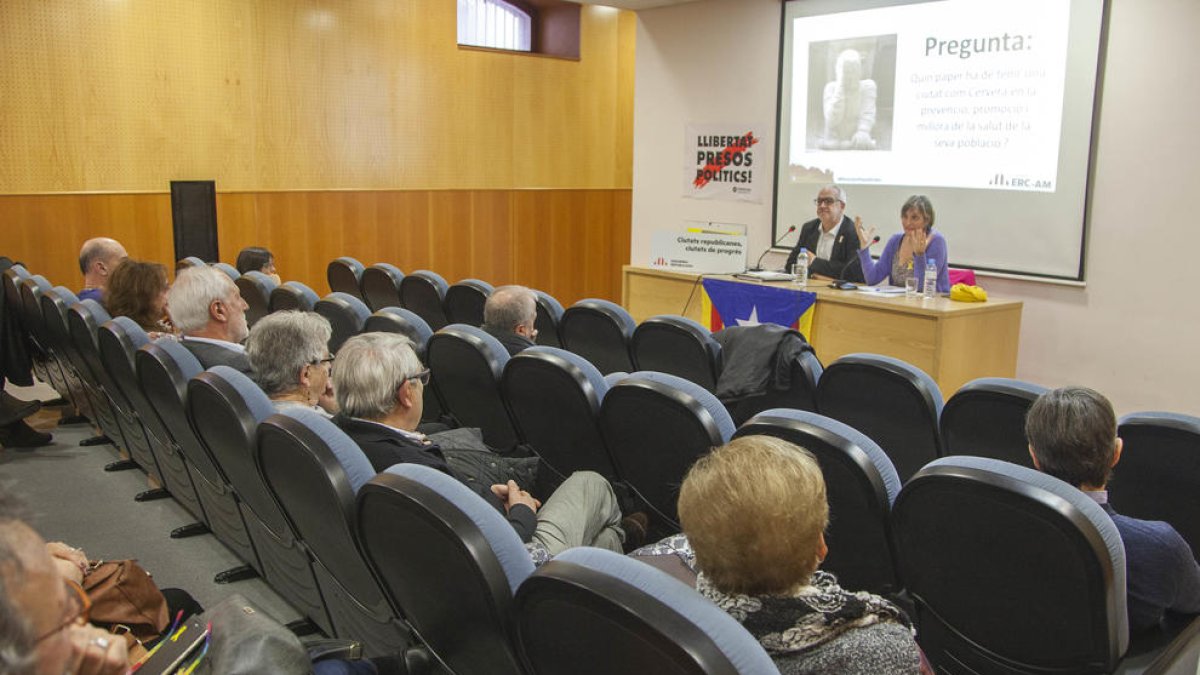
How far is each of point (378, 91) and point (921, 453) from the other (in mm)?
7466

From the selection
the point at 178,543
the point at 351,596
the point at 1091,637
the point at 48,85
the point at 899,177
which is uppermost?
the point at 48,85

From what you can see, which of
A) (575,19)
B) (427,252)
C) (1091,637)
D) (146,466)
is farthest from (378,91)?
(1091,637)

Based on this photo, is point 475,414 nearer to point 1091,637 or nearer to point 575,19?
point 1091,637

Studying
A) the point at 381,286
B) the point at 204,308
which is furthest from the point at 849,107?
the point at 204,308

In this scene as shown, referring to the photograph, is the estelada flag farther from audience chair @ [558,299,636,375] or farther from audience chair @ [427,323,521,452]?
audience chair @ [427,323,521,452]

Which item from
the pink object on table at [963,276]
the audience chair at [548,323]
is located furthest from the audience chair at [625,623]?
the pink object on table at [963,276]

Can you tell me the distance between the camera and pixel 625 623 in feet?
Answer: 3.70

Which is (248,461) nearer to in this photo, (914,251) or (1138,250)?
(914,251)

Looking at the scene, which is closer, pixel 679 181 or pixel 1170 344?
pixel 1170 344

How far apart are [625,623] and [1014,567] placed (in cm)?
103

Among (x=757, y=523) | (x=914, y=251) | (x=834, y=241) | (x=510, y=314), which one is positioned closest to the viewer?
(x=757, y=523)

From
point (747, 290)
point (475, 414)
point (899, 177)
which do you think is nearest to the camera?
point (475, 414)

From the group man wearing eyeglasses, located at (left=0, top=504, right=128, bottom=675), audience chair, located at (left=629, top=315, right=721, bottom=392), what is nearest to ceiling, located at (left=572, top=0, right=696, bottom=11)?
audience chair, located at (left=629, top=315, right=721, bottom=392)

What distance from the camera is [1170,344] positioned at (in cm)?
543
